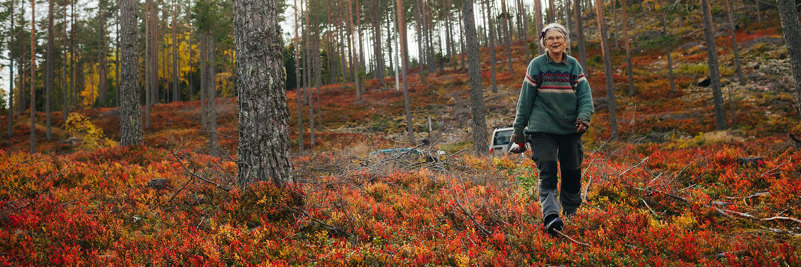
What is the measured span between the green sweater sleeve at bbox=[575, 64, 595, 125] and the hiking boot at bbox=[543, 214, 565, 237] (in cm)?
95

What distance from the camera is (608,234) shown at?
3.51 meters

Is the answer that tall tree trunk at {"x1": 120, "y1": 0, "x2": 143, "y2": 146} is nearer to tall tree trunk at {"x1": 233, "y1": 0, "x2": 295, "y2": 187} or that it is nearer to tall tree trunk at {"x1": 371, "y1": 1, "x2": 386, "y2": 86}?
tall tree trunk at {"x1": 233, "y1": 0, "x2": 295, "y2": 187}

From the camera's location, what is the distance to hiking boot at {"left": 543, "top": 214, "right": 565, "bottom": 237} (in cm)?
344

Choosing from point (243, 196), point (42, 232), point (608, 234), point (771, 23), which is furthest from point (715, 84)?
point (771, 23)

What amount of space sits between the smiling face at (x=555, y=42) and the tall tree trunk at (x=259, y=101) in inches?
132

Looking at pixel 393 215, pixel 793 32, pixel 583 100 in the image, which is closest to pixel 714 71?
pixel 793 32

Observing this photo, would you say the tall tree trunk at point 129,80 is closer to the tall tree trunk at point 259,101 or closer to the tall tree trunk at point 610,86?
the tall tree trunk at point 259,101

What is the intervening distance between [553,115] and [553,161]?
0.44 metres

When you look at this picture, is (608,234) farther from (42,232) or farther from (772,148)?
(772,148)

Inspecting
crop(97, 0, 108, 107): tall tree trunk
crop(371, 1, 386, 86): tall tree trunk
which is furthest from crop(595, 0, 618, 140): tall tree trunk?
crop(97, 0, 108, 107): tall tree trunk

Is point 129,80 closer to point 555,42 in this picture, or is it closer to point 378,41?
point 555,42

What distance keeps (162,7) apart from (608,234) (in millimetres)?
46099

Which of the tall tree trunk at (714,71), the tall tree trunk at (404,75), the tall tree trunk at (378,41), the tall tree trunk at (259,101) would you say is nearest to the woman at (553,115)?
the tall tree trunk at (259,101)

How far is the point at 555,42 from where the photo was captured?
3.52 metres
